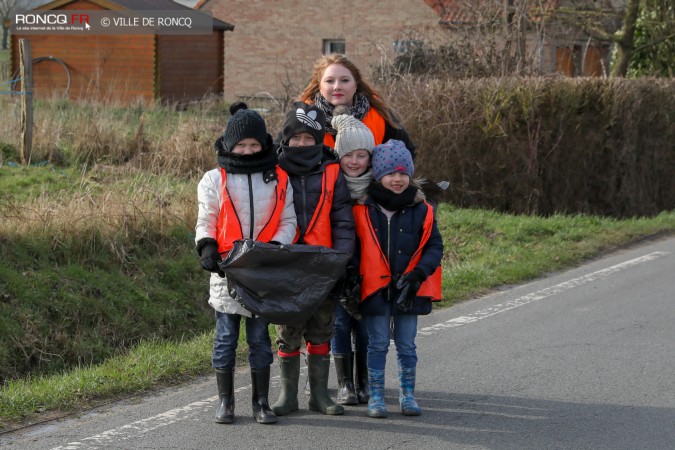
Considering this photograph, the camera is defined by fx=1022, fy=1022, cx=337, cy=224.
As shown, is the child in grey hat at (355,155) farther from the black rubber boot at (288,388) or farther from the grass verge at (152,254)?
the grass verge at (152,254)

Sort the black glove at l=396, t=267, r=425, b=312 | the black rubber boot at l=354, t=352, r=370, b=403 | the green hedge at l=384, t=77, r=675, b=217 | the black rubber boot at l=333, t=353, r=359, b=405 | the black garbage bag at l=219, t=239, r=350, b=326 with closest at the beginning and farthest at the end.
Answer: the black garbage bag at l=219, t=239, r=350, b=326, the black glove at l=396, t=267, r=425, b=312, the black rubber boot at l=333, t=353, r=359, b=405, the black rubber boot at l=354, t=352, r=370, b=403, the green hedge at l=384, t=77, r=675, b=217

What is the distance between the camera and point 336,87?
19.9ft

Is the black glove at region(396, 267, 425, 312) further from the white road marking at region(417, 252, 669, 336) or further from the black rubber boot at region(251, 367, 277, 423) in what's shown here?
the white road marking at region(417, 252, 669, 336)

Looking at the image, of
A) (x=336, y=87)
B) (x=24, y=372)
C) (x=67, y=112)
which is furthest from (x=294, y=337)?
(x=67, y=112)

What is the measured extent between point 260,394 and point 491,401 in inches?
55.6

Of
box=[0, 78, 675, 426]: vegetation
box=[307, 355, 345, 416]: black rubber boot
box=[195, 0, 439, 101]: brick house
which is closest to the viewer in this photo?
box=[307, 355, 345, 416]: black rubber boot

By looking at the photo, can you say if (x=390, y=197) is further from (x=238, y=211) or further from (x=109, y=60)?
(x=109, y=60)

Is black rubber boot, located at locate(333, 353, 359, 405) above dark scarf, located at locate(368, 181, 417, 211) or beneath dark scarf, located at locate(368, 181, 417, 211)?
beneath

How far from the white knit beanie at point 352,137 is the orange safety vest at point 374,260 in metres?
0.34

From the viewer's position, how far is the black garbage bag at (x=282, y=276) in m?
5.29

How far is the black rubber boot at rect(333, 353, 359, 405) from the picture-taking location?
5895 millimetres

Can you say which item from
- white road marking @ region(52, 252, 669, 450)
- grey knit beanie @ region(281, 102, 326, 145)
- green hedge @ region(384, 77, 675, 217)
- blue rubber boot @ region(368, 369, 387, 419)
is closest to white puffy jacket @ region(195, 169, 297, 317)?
grey knit beanie @ region(281, 102, 326, 145)

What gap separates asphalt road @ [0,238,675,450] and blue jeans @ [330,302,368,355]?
38 cm

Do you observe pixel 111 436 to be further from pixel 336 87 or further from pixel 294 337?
pixel 336 87
